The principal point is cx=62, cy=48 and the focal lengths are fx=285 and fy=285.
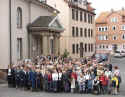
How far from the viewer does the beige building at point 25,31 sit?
24172mm

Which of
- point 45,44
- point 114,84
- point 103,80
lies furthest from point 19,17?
point 114,84

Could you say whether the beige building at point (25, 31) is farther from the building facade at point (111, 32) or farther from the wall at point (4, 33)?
the building facade at point (111, 32)

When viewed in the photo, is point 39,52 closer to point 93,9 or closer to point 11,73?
point 11,73

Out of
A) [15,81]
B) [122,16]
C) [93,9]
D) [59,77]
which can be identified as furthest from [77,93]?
[122,16]

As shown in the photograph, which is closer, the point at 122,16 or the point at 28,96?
the point at 28,96

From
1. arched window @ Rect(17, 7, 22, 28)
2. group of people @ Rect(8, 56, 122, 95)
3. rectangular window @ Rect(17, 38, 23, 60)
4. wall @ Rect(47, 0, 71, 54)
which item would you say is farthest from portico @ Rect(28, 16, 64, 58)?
wall @ Rect(47, 0, 71, 54)

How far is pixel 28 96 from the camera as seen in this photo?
1536cm

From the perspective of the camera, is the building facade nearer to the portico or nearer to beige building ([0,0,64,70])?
beige building ([0,0,64,70])

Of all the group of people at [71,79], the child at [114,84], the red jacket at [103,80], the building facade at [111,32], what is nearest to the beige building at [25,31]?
the group of people at [71,79]

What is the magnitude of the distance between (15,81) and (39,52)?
1321 centimetres

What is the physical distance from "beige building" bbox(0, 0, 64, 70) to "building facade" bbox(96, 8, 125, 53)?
43.4m

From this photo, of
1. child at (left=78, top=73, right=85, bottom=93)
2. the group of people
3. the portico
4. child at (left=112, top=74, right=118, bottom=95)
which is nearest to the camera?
child at (left=112, top=74, right=118, bottom=95)

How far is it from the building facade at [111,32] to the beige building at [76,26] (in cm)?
1889

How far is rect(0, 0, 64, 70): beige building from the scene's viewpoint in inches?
952
